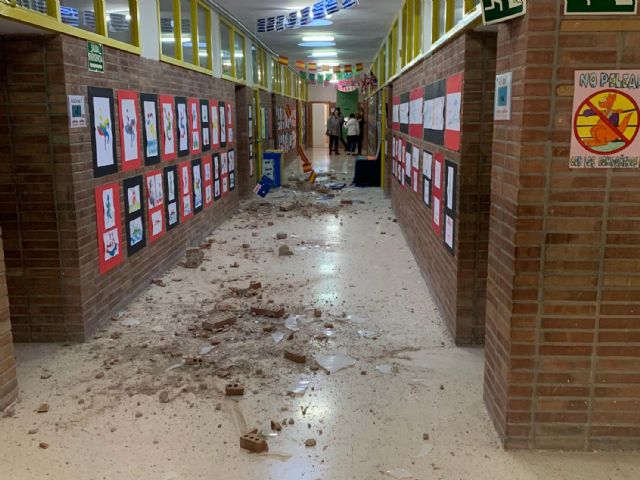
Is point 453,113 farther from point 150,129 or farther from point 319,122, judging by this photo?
point 319,122

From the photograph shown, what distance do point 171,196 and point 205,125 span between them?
190 cm

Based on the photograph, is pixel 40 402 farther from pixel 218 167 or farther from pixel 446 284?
pixel 218 167

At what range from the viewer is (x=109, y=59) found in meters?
4.95

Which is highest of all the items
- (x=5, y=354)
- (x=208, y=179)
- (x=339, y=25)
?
(x=339, y=25)

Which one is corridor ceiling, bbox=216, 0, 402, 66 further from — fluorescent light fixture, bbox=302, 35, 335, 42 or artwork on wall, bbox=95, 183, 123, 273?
artwork on wall, bbox=95, 183, 123, 273

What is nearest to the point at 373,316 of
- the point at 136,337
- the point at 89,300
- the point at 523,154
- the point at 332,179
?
the point at 136,337

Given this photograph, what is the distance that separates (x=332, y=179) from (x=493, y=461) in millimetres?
12705

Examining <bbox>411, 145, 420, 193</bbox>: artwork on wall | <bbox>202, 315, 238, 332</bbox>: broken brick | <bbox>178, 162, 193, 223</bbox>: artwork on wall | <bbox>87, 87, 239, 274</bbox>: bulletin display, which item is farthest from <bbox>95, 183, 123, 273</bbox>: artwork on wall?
<bbox>411, 145, 420, 193</bbox>: artwork on wall

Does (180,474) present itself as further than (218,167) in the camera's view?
No

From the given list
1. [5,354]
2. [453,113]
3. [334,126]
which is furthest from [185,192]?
[334,126]

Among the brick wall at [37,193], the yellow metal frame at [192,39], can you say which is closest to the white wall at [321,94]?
the yellow metal frame at [192,39]

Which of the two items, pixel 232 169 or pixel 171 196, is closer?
pixel 171 196

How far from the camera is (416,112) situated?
666 cm

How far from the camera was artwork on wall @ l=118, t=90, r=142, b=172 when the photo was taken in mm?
5234
